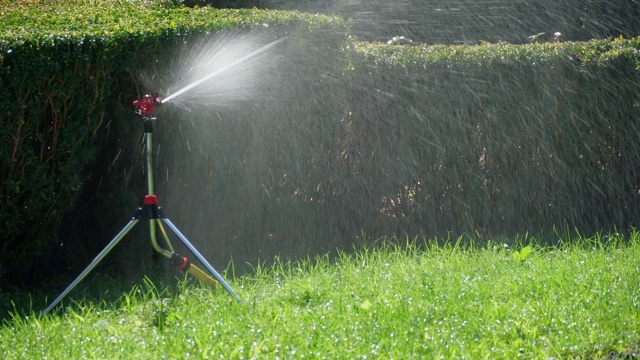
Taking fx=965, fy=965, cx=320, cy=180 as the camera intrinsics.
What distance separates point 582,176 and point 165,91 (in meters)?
3.16

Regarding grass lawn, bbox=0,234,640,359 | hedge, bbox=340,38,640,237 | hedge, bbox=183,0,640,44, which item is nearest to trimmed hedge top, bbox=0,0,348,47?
hedge, bbox=340,38,640,237

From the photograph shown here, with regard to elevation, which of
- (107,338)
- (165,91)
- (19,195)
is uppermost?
(165,91)

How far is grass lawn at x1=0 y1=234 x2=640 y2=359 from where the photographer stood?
14.5 feet

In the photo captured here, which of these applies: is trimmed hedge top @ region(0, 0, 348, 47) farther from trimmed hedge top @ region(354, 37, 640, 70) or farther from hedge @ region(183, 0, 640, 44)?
hedge @ region(183, 0, 640, 44)

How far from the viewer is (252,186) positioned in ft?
22.4

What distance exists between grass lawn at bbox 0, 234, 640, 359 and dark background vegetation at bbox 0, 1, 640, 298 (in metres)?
0.95

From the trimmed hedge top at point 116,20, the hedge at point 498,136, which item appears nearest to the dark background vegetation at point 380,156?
the hedge at point 498,136

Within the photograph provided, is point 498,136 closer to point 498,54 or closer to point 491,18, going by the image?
point 498,54

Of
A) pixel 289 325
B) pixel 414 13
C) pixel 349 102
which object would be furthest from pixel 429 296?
pixel 414 13

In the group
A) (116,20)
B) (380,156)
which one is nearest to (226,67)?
(116,20)

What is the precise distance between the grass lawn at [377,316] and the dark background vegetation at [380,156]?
95cm

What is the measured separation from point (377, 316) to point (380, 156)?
2.42 metres

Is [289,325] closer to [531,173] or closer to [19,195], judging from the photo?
[19,195]

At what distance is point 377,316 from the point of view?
4777 mm
